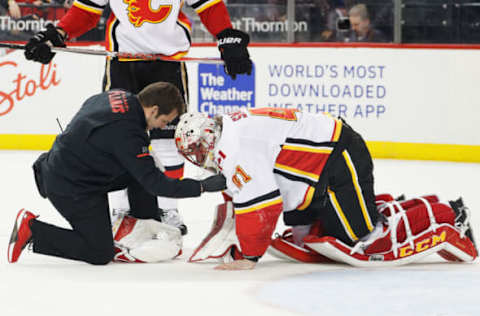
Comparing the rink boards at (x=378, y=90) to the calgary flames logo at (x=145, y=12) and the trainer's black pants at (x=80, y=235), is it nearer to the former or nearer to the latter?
the calgary flames logo at (x=145, y=12)

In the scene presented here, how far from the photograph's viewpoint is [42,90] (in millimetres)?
7043

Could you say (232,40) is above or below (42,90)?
above

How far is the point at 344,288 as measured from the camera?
2.75 metres

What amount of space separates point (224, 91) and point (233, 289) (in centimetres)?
402

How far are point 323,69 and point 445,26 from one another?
2.94 ft

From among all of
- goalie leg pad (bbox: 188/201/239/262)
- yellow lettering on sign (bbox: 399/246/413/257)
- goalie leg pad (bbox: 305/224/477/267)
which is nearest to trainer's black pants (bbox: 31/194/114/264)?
goalie leg pad (bbox: 188/201/239/262)

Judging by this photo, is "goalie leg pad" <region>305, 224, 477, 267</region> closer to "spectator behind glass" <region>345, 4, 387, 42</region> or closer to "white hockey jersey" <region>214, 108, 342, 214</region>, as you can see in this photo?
"white hockey jersey" <region>214, 108, 342, 214</region>

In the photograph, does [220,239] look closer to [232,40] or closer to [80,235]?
[80,235]

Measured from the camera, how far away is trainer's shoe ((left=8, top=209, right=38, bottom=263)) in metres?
3.20

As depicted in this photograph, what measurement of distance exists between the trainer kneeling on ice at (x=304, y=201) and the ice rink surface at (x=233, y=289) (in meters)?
0.07

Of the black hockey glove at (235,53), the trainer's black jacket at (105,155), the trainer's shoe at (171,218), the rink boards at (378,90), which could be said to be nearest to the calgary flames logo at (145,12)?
the black hockey glove at (235,53)

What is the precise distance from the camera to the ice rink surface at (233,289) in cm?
252

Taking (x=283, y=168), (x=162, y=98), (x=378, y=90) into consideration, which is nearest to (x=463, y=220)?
(x=283, y=168)

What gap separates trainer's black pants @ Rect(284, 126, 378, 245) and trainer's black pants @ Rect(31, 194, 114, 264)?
73 centimetres
